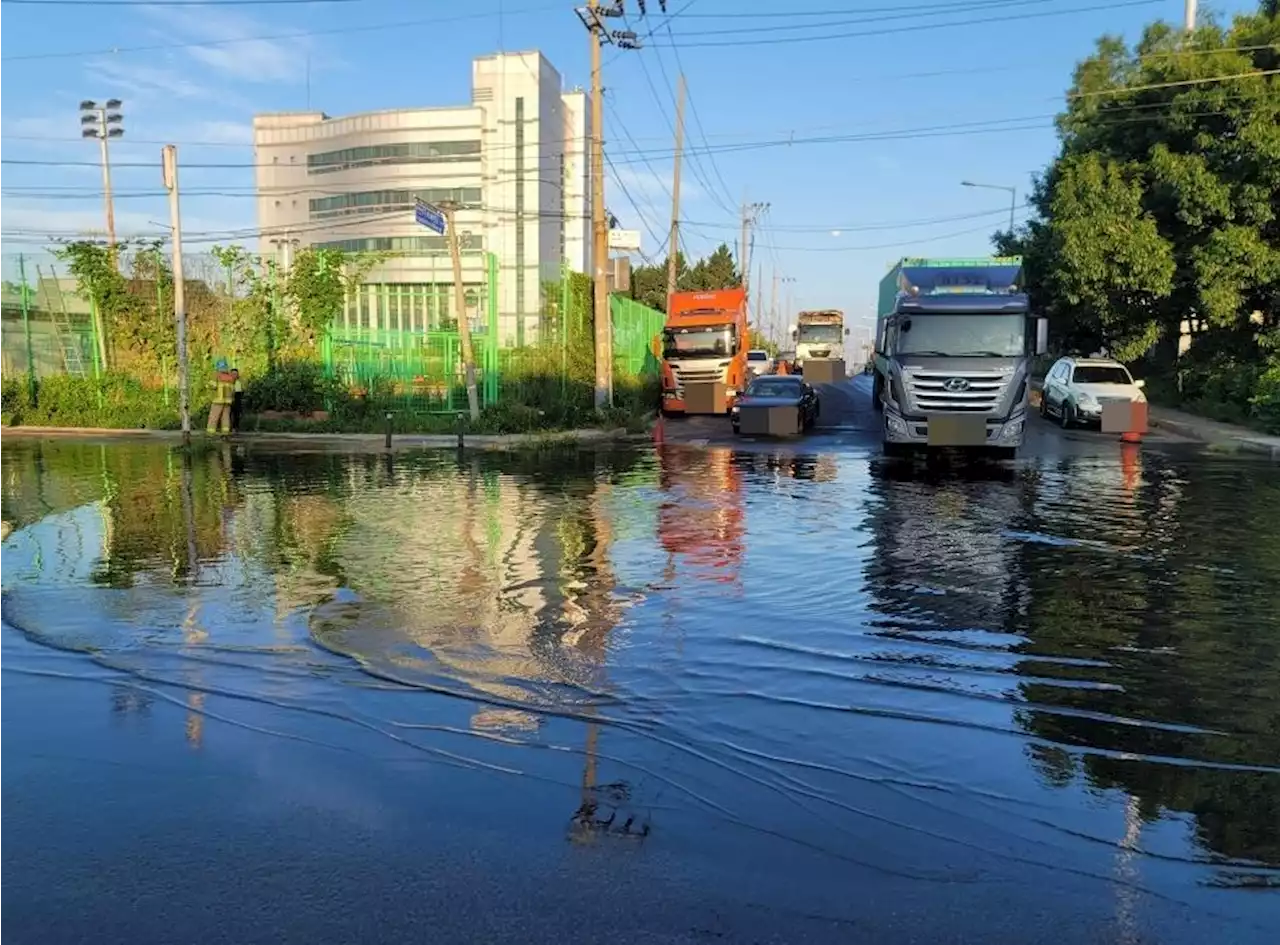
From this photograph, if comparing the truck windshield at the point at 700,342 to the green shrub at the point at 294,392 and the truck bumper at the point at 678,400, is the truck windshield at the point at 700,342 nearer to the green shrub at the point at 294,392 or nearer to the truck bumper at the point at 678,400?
the truck bumper at the point at 678,400

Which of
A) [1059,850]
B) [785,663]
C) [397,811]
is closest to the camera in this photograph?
[1059,850]

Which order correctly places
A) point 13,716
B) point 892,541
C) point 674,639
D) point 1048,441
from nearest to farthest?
1. point 13,716
2. point 674,639
3. point 892,541
4. point 1048,441

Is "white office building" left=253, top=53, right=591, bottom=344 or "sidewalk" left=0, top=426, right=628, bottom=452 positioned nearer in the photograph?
"sidewalk" left=0, top=426, right=628, bottom=452

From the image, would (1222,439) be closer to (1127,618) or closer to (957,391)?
(957,391)

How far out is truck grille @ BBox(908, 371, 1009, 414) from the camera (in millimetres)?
17688

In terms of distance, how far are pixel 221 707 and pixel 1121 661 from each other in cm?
565

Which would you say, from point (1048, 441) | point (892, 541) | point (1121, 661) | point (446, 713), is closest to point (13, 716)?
point (446, 713)

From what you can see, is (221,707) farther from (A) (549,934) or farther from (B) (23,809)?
(A) (549,934)

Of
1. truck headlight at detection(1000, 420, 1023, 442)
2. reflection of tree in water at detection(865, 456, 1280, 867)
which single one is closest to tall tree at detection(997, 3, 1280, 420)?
truck headlight at detection(1000, 420, 1023, 442)

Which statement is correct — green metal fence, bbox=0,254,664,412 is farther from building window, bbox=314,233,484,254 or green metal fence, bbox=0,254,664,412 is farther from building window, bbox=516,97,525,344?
building window, bbox=516,97,525,344

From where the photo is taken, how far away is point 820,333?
2056 inches

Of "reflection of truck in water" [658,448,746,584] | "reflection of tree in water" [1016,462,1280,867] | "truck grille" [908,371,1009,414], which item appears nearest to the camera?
"reflection of tree in water" [1016,462,1280,867]

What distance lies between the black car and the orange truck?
13.9 feet

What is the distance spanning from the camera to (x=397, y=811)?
4.56 m
